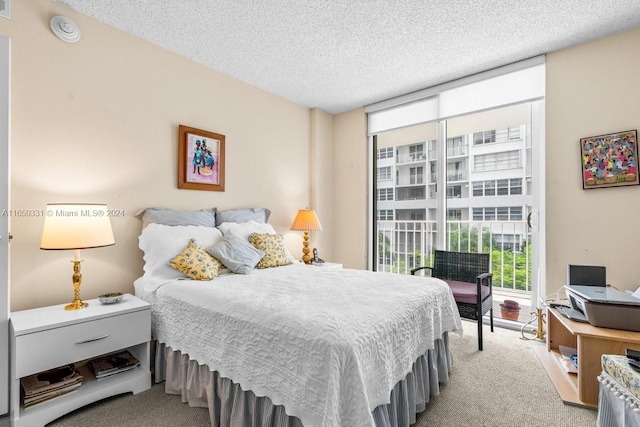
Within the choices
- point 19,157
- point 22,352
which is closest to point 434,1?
point 19,157

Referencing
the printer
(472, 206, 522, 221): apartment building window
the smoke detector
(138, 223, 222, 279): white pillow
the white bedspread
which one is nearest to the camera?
the white bedspread

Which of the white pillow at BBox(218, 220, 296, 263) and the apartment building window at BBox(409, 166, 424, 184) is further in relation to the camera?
the apartment building window at BBox(409, 166, 424, 184)

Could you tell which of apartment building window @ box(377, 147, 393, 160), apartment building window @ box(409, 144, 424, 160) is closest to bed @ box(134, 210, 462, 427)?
apartment building window @ box(409, 144, 424, 160)

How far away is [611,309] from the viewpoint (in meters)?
1.81

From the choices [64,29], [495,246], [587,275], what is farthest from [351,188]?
[64,29]

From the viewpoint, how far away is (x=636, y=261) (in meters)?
2.38

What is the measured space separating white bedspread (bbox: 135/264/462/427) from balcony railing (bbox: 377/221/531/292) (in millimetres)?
1699

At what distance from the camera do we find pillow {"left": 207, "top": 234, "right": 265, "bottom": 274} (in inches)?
94.7

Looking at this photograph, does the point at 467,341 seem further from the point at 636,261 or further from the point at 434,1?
the point at 434,1

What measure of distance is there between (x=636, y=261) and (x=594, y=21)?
192 cm

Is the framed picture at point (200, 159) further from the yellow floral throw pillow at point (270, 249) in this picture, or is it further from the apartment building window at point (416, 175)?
the apartment building window at point (416, 175)

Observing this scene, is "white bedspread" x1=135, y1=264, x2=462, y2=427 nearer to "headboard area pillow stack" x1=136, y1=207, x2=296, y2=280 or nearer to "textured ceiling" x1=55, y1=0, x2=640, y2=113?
"headboard area pillow stack" x1=136, y1=207, x2=296, y2=280

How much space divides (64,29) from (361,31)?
218 cm

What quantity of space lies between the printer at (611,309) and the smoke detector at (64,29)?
392cm
